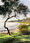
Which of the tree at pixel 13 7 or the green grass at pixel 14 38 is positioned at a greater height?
the tree at pixel 13 7

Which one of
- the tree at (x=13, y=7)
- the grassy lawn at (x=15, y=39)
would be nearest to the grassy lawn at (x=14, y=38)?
the grassy lawn at (x=15, y=39)

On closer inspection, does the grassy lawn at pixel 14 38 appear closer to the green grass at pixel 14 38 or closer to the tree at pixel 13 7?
the green grass at pixel 14 38

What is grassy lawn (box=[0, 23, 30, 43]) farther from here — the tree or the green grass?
the tree

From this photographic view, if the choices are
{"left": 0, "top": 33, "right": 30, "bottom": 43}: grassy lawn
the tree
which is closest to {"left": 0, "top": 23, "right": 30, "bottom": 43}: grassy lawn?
{"left": 0, "top": 33, "right": 30, "bottom": 43}: grassy lawn

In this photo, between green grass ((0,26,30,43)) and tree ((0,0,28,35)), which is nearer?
green grass ((0,26,30,43))

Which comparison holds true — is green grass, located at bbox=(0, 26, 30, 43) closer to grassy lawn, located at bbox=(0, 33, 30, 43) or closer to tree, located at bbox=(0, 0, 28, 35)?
grassy lawn, located at bbox=(0, 33, 30, 43)

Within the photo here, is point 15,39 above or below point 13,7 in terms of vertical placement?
below

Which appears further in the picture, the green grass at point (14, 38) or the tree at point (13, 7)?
the tree at point (13, 7)

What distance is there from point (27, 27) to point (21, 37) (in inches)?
9.0

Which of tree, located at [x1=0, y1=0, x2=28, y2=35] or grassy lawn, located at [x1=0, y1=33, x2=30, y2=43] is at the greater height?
tree, located at [x1=0, y1=0, x2=28, y2=35]

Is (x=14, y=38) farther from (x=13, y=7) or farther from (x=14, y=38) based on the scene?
(x=13, y=7)

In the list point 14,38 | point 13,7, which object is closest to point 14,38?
point 14,38

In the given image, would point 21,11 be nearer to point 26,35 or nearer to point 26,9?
point 26,9

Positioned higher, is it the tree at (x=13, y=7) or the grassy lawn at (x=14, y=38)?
the tree at (x=13, y=7)
